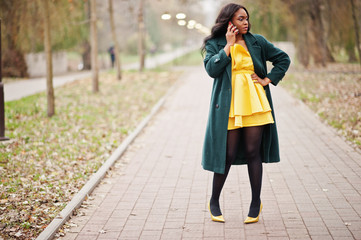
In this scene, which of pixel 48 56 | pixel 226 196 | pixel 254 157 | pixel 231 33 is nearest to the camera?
pixel 231 33

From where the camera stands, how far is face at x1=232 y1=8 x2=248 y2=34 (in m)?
4.21

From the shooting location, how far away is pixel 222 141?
4.32 meters

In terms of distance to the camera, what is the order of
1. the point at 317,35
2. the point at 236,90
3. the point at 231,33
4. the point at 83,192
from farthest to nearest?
the point at 317,35, the point at 83,192, the point at 236,90, the point at 231,33

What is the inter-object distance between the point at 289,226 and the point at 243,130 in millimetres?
1037

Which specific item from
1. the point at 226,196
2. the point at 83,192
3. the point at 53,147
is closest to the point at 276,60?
the point at 226,196

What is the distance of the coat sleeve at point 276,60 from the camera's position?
4453mm

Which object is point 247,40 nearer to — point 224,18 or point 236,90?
point 224,18

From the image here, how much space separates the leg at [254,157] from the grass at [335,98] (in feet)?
12.8

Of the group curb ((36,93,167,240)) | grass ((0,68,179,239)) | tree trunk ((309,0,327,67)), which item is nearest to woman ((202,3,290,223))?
curb ((36,93,167,240))

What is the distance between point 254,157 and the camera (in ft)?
14.5

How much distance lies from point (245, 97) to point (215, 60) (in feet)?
1.48

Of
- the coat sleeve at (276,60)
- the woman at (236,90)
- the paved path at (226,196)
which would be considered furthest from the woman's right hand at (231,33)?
the paved path at (226,196)

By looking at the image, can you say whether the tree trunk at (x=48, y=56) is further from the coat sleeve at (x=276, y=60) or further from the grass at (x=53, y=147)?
the coat sleeve at (x=276, y=60)

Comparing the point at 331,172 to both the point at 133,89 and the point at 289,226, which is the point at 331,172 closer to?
the point at 289,226
